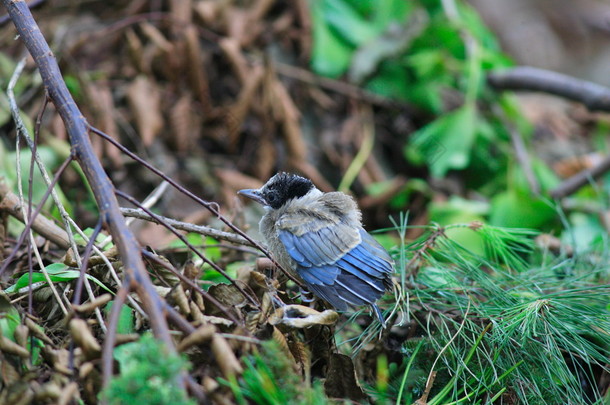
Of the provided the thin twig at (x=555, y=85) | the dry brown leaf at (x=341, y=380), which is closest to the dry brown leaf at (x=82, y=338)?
the dry brown leaf at (x=341, y=380)

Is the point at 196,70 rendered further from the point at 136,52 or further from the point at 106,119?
the point at 106,119

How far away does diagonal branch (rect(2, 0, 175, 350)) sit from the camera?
141cm

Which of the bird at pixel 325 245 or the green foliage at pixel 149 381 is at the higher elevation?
the green foliage at pixel 149 381

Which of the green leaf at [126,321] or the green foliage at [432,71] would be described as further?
the green foliage at [432,71]

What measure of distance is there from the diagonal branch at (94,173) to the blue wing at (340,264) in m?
0.78

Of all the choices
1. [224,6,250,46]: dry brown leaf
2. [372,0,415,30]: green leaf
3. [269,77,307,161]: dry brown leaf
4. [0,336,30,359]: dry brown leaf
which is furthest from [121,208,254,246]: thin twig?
[372,0,415,30]: green leaf

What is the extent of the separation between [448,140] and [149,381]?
11.1 feet

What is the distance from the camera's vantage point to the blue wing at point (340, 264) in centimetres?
211

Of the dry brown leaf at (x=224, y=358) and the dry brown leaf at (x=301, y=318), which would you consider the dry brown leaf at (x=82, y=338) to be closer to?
the dry brown leaf at (x=224, y=358)

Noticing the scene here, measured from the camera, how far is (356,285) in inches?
83.5

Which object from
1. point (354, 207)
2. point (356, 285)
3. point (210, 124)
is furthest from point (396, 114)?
point (356, 285)

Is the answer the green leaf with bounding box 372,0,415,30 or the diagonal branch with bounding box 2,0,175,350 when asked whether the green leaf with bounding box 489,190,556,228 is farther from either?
the diagonal branch with bounding box 2,0,175,350

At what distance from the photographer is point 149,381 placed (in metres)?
1.23

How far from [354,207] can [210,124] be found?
6.88 ft
